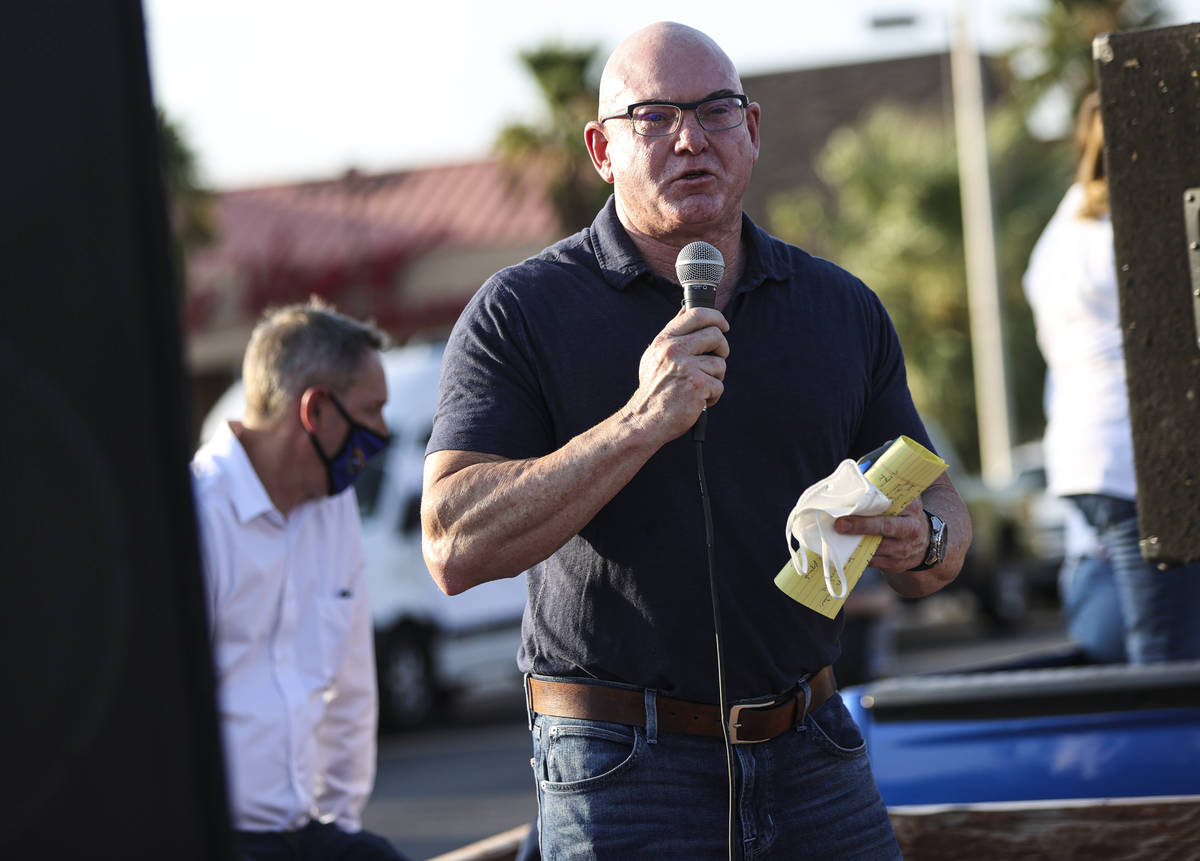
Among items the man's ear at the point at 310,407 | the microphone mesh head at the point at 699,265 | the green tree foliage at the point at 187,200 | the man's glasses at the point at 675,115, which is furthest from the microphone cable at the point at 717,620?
the green tree foliage at the point at 187,200

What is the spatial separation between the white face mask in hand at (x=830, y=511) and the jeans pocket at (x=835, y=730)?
37cm

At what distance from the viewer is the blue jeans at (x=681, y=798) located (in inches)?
102

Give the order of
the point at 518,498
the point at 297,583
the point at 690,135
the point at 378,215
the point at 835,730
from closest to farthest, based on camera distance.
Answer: the point at 518,498 → the point at 690,135 → the point at 835,730 → the point at 297,583 → the point at 378,215

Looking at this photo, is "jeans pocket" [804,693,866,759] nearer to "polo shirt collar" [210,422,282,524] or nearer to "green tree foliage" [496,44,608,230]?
"polo shirt collar" [210,422,282,524]

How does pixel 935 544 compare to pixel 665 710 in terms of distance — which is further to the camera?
pixel 935 544

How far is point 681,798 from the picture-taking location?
2.62 m

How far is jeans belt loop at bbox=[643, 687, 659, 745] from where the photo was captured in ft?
8.58

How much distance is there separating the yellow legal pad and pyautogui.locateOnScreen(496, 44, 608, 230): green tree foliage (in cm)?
2497

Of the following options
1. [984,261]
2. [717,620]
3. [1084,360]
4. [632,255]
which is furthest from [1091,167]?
[984,261]

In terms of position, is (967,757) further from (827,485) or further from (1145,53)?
(1145,53)

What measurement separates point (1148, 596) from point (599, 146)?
2313 millimetres

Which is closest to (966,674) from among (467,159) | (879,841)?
(879,841)

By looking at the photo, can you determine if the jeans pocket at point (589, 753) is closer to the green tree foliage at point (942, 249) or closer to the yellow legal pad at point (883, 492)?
the yellow legal pad at point (883, 492)

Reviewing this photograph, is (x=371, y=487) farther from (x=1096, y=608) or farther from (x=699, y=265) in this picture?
(x=699, y=265)
